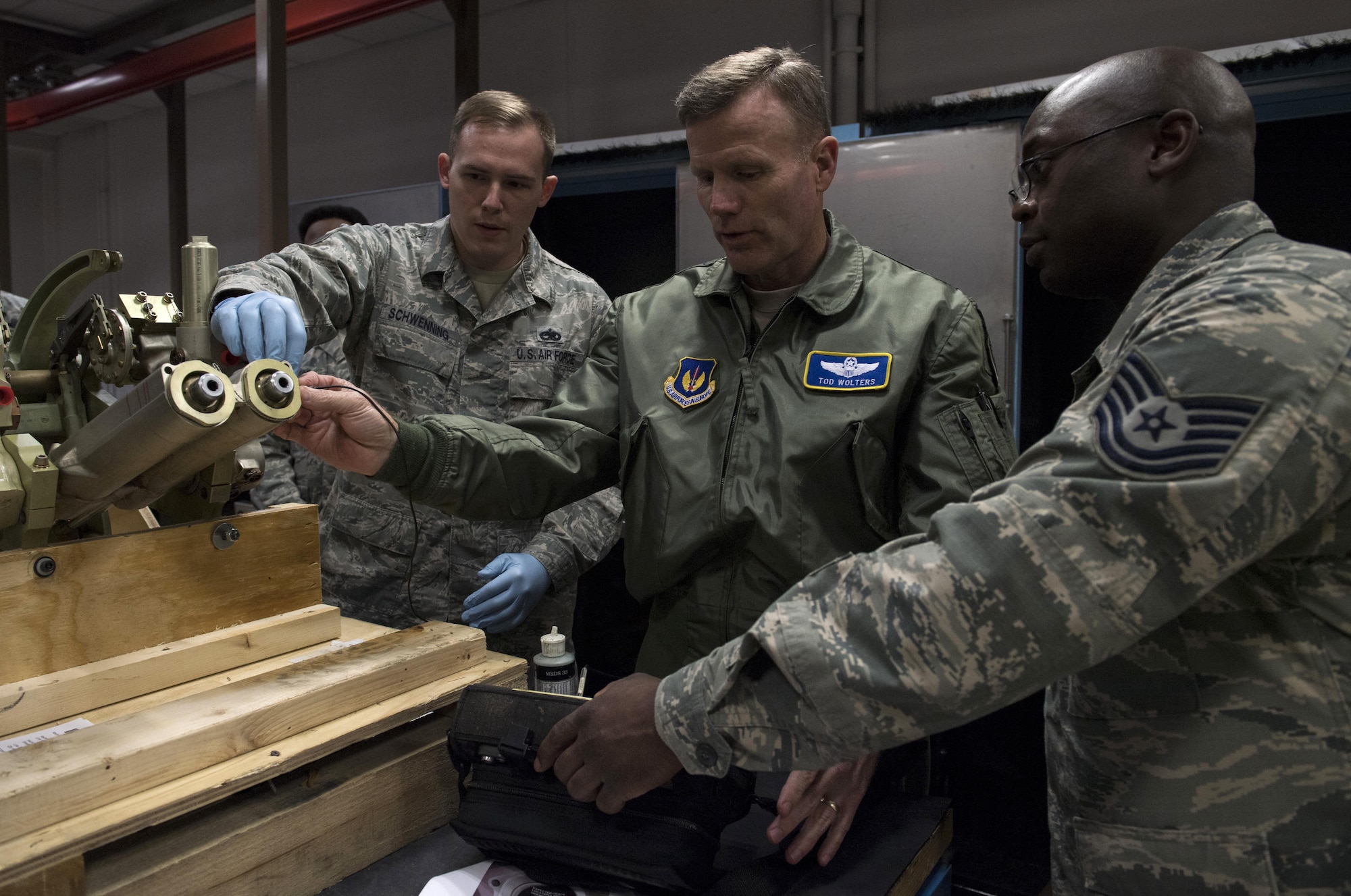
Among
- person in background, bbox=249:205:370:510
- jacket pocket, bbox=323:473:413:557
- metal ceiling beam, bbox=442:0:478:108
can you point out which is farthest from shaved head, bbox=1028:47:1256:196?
metal ceiling beam, bbox=442:0:478:108

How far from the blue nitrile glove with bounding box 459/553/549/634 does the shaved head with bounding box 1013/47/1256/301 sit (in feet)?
3.88

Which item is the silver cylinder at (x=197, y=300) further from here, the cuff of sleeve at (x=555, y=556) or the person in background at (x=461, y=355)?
the cuff of sleeve at (x=555, y=556)

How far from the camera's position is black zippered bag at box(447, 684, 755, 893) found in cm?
93

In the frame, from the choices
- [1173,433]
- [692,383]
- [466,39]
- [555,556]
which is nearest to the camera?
[1173,433]

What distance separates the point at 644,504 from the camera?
1472 mm

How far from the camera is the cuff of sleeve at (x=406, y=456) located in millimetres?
1402

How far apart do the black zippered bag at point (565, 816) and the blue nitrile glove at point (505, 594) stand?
2.54 ft

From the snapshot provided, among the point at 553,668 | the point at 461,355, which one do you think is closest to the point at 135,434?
the point at 553,668

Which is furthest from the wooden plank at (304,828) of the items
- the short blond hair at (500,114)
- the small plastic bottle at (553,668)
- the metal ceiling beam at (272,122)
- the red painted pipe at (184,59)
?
the red painted pipe at (184,59)

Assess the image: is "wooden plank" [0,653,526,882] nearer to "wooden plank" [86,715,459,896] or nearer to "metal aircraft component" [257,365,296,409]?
"wooden plank" [86,715,459,896]

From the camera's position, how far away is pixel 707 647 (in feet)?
4.65

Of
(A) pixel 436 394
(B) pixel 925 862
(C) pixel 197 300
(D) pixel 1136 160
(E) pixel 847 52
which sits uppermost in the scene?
(E) pixel 847 52

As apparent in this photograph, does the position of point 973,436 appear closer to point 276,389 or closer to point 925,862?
point 925,862

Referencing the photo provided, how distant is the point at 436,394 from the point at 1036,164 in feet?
4.46
